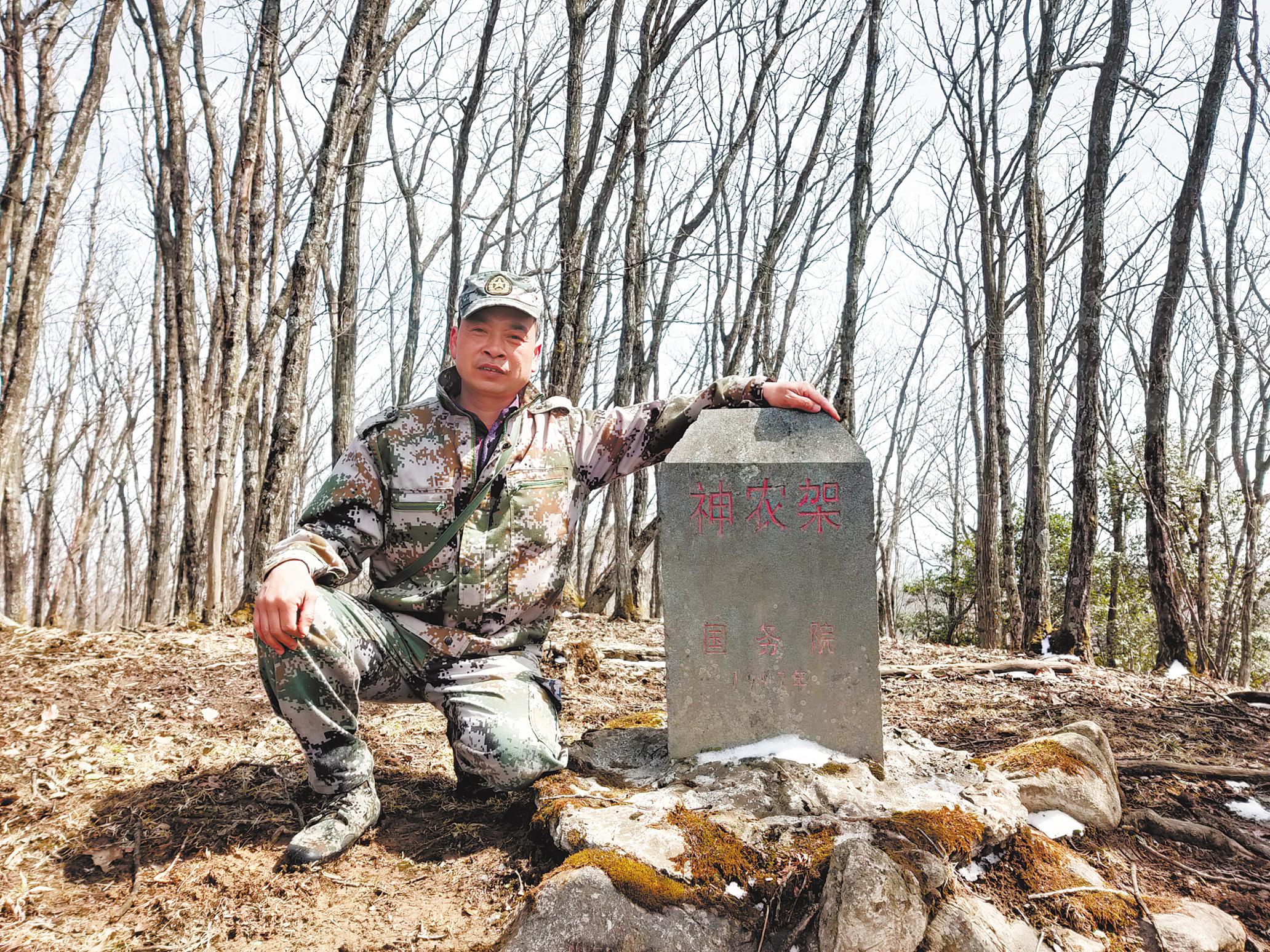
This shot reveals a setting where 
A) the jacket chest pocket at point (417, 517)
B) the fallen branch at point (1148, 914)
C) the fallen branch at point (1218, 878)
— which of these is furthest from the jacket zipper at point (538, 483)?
the fallen branch at point (1218, 878)

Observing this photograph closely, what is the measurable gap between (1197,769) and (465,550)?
2677mm

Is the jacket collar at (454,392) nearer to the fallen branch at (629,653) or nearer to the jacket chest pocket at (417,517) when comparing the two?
the jacket chest pocket at (417,517)

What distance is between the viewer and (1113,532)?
35.8 feet

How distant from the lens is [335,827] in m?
2.03

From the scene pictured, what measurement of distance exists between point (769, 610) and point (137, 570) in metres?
23.5

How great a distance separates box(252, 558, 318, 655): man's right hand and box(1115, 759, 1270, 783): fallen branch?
2.80 m

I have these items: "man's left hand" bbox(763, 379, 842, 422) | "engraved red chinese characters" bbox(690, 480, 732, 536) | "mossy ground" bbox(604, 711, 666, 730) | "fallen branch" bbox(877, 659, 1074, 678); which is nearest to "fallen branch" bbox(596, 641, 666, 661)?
"fallen branch" bbox(877, 659, 1074, 678)

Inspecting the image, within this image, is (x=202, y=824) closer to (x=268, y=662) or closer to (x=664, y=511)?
(x=268, y=662)

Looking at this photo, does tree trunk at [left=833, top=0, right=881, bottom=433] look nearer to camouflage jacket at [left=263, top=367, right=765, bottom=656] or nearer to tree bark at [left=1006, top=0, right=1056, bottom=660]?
tree bark at [left=1006, top=0, right=1056, bottom=660]

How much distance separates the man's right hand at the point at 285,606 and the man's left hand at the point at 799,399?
145 centimetres

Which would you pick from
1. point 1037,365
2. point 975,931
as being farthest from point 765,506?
point 1037,365

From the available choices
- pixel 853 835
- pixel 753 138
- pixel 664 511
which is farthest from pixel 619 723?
pixel 753 138

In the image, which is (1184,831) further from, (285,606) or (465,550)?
(285,606)

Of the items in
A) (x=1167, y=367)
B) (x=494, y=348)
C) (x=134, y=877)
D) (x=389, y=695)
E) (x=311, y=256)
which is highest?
(x=311, y=256)
